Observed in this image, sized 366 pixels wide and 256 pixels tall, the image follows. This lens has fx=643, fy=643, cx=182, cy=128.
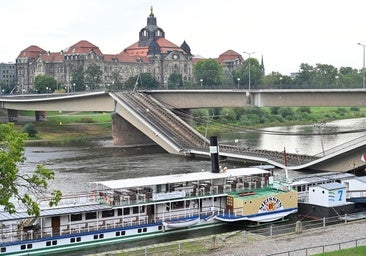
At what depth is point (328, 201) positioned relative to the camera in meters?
41.0

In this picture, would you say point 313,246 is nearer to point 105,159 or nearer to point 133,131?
point 105,159

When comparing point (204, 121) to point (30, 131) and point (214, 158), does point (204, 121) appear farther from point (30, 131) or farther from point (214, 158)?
point (214, 158)

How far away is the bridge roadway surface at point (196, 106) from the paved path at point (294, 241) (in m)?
20.1

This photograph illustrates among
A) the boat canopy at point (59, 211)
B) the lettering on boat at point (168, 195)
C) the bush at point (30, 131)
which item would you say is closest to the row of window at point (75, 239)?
the boat canopy at point (59, 211)

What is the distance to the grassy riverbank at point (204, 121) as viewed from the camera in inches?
4077

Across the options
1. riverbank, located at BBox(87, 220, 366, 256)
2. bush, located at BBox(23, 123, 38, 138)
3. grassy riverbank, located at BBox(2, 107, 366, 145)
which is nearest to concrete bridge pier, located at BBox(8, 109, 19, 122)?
grassy riverbank, located at BBox(2, 107, 366, 145)

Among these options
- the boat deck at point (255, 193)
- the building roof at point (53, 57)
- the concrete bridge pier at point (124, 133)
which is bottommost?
the boat deck at point (255, 193)

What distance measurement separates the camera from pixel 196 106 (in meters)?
85.4

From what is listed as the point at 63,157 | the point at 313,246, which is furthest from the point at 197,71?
the point at 313,246

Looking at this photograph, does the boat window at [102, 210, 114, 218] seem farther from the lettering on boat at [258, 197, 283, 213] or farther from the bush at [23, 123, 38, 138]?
the bush at [23, 123, 38, 138]

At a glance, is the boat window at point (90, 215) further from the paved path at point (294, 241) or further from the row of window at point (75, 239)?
the paved path at point (294, 241)

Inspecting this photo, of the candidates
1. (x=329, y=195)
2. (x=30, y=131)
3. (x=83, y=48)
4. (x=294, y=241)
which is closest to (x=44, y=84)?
(x=83, y=48)

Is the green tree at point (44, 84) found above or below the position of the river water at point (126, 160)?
above

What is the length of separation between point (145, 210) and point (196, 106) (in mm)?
47869
